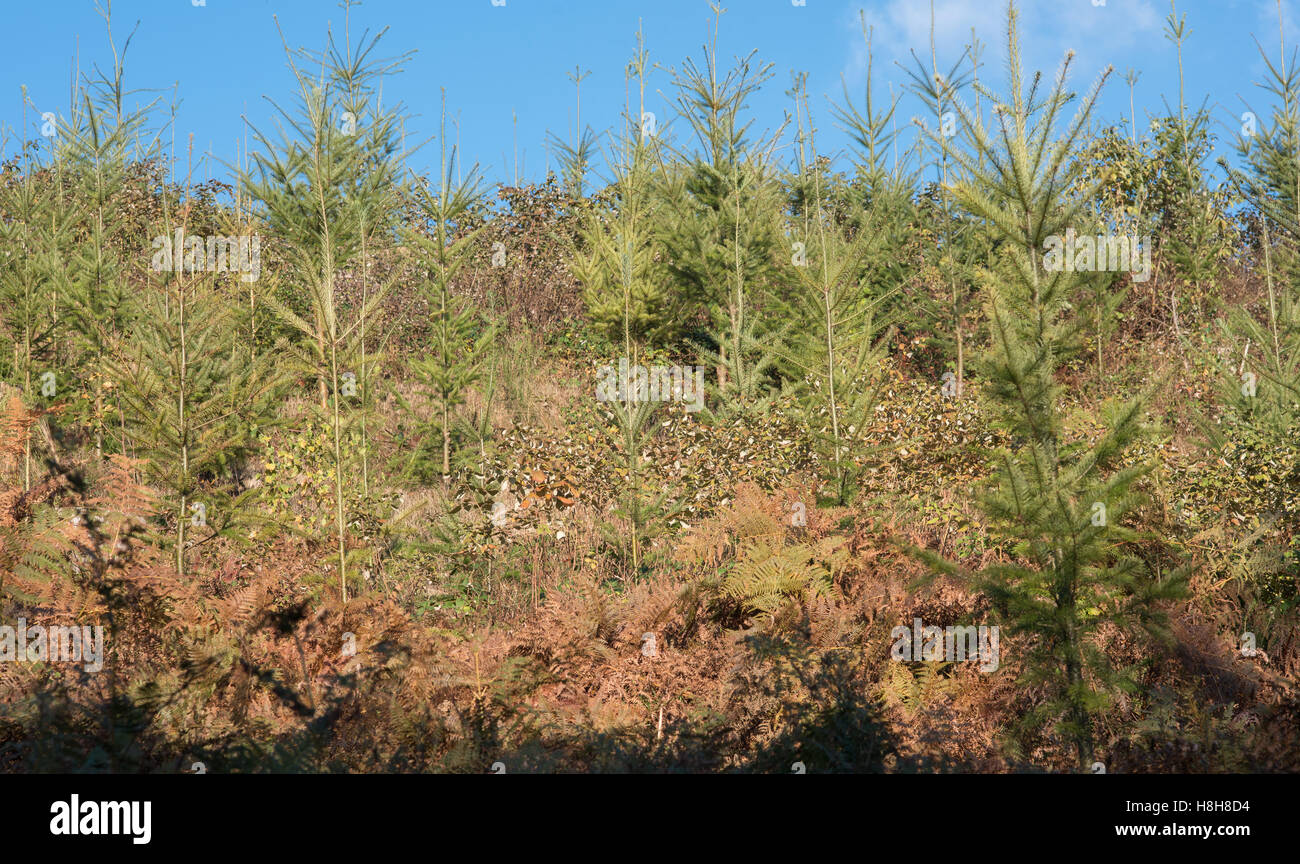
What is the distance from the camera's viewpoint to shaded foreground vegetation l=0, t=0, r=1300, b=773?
4848mm

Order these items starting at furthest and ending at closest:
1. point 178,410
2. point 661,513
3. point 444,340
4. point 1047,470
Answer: point 444,340
point 661,513
point 178,410
point 1047,470

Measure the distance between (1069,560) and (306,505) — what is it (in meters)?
7.00

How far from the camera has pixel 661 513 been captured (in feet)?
27.6

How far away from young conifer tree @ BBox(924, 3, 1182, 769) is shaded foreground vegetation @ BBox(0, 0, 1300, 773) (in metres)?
0.02

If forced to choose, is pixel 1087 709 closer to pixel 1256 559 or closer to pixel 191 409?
pixel 1256 559

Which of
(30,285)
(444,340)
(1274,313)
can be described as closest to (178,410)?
(444,340)

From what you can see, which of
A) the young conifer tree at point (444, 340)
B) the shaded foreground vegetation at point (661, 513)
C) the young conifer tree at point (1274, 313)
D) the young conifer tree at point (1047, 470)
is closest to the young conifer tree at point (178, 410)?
the shaded foreground vegetation at point (661, 513)

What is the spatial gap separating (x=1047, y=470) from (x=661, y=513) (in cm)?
401

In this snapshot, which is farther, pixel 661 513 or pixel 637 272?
pixel 637 272

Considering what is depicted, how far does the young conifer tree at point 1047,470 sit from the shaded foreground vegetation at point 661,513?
2 centimetres

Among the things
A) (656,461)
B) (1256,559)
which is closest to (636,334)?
(656,461)

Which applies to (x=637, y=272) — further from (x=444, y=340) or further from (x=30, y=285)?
(x=30, y=285)

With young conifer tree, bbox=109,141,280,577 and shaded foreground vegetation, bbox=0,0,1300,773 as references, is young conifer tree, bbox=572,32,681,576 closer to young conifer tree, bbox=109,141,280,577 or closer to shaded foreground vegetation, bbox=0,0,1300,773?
shaded foreground vegetation, bbox=0,0,1300,773
